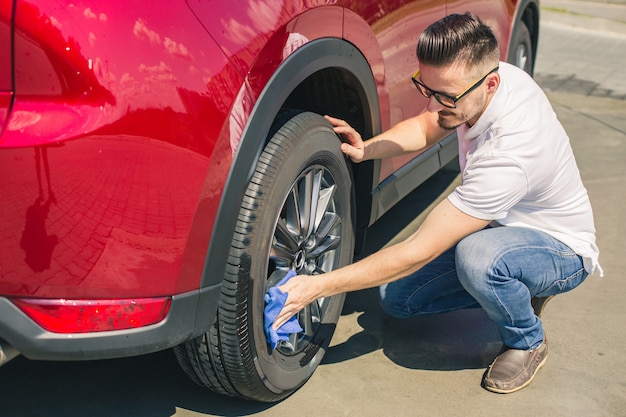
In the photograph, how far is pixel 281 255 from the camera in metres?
2.66

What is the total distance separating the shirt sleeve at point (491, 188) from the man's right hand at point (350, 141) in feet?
1.28

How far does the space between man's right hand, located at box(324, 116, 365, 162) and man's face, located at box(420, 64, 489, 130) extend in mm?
311

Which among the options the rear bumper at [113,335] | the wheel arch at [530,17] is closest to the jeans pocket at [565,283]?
the rear bumper at [113,335]

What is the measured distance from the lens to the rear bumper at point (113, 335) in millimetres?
2102

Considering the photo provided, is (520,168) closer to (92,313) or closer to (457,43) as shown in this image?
(457,43)

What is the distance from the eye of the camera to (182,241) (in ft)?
7.20

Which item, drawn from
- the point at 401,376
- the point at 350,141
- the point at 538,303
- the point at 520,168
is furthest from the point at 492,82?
the point at 401,376

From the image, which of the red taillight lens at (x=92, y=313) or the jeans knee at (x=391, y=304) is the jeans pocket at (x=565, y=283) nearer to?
the jeans knee at (x=391, y=304)

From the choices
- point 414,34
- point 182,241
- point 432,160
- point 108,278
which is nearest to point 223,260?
point 182,241

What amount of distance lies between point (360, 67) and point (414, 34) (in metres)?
0.46

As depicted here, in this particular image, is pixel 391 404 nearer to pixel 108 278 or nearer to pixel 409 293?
pixel 409 293

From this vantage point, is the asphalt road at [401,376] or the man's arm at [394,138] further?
the man's arm at [394,138]

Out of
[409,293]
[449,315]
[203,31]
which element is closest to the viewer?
[203,31]

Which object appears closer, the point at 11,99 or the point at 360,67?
the point at 11,99
